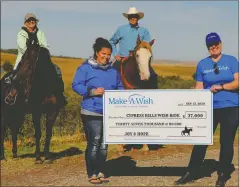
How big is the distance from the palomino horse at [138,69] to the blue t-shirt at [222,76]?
3391 mm

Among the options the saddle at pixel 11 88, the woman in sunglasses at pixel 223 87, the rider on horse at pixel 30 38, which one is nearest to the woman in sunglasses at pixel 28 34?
the rider on horse at pixel 30 38

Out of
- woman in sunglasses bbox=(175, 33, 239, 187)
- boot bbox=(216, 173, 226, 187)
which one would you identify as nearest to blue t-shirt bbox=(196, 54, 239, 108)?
woman in sunglasses bbox=(175, 33, 239, 187)

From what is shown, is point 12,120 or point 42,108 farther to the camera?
point 12,120

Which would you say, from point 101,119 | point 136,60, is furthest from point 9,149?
point 101,119

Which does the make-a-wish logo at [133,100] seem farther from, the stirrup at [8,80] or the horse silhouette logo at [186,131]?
the stirrup at [8,80]

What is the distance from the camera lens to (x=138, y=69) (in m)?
12.1

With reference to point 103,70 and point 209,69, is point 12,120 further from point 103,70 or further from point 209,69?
point 209,69

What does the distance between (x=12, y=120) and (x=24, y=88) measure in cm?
155

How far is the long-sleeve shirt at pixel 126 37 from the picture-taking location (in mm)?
13000

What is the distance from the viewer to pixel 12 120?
13.4m

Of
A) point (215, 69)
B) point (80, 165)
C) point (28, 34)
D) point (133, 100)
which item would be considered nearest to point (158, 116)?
point (133, 100)

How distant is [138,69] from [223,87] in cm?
406

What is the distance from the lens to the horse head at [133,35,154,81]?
11773mm

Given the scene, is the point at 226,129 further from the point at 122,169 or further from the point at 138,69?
the point at 138,69
